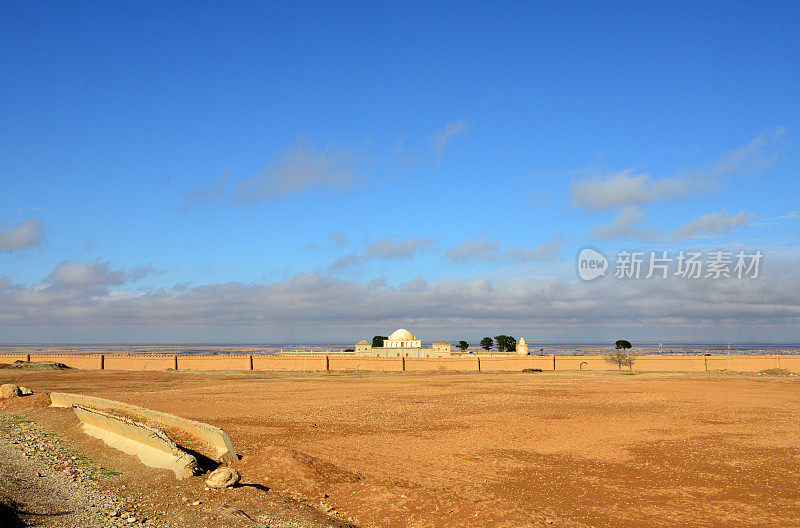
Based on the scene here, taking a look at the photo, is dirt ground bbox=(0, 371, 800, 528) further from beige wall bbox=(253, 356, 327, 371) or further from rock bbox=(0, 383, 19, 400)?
beige wall bbox=(253, 356, 327, 371)

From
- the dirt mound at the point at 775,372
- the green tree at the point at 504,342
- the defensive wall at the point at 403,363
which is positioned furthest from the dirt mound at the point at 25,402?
the green tree at the point at 504,342

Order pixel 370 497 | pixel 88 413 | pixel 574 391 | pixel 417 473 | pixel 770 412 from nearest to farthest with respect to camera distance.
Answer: pixel 370 497 < pixel 417 473 < pixel 88 413 < pixel 770 412 < pixel 574 391

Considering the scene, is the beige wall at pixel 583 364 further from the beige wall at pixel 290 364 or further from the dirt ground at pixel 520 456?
the dirt ground at pixel 520 456

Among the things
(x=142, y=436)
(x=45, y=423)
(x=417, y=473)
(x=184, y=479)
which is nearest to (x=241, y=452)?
(x=142, y=436)

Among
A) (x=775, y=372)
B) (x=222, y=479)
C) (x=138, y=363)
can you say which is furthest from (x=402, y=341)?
(x=222, y=479)

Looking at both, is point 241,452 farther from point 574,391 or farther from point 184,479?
point 574,391

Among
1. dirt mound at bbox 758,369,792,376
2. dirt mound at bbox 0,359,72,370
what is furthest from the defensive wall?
dirt mound at bbox 758,369,792,376

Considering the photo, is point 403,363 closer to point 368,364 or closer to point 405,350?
point 368,364

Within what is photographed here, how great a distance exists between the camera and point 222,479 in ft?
33.4

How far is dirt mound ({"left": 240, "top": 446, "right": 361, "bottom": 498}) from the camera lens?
35.7ft

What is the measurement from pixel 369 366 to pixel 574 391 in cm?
2930

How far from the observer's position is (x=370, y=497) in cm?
1023

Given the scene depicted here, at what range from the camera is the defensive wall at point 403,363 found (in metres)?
57.4

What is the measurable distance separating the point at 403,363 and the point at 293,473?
158 feet
